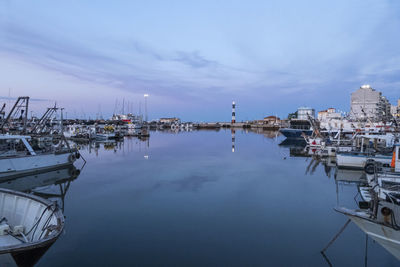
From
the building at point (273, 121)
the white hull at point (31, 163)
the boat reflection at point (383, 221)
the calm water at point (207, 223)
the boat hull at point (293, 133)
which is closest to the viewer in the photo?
the boat reflection at point (383, 221)

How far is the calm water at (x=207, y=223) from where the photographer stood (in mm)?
8391

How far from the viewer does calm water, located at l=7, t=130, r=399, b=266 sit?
8.39 meters

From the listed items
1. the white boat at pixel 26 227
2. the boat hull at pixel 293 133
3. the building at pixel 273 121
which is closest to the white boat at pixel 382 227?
the white boat at pixel 26 227

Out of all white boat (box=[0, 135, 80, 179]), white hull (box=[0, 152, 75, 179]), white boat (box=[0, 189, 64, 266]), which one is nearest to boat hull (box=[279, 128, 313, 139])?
white boat (box=[0, 135, 80, 179])

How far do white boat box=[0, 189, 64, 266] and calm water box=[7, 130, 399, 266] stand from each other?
1261mm

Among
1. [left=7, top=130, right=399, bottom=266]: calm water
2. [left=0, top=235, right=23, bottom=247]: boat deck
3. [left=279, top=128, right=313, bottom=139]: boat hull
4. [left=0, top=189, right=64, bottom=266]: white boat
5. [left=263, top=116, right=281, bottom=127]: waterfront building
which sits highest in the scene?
[left=263, top=116, right=281, bottom=127]: waterfront building

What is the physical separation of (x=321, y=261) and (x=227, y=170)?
16.3 metres

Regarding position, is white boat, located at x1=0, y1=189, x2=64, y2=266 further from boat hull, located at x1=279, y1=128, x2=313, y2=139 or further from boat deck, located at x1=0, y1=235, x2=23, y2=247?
boat hull, located at x1=279, y1=128, x2=313, y2=139

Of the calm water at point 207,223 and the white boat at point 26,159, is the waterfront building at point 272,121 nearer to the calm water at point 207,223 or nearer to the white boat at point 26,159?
the calm water at point 207,223

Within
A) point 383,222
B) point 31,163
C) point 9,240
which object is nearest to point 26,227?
point 9,240

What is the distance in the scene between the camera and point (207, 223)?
446 inches

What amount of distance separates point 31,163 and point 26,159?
584mm

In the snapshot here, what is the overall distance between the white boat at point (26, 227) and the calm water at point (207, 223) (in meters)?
1.26

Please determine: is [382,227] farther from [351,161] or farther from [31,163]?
[31,163]
